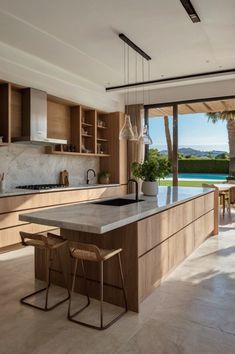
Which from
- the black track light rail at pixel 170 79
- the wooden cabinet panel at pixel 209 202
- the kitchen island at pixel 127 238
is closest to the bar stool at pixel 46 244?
the kitchen island at pixel 127 238

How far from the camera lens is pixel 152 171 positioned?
421cm

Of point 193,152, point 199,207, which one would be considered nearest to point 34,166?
point 199,207

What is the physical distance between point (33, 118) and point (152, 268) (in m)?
3.52

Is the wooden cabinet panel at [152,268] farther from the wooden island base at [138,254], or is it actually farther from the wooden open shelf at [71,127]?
the wooden open shelf at [71,127]

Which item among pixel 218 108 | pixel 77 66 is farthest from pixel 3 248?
pixel 218 108

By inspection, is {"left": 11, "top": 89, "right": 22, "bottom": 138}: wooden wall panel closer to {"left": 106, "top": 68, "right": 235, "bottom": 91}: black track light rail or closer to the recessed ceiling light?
{"left": 106, "top": 68, "right": 235, "bottom": 91}: black track light rail

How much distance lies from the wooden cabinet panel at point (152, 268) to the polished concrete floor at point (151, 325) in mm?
122

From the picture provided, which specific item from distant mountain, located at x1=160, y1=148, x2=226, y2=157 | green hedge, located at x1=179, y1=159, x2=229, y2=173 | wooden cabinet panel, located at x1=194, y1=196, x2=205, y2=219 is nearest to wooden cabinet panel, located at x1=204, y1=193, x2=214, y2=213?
wooden cabinet panel, located at x1=194, y1=196, x2=205, y2=219

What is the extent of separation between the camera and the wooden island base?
2746mm

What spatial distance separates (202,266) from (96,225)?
2.30 m

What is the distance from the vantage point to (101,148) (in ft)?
25.3

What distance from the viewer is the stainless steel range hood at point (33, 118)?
526 cm

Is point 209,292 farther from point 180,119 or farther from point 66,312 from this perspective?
point 180,119

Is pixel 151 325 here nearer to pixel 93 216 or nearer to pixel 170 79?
pixel 93 216
